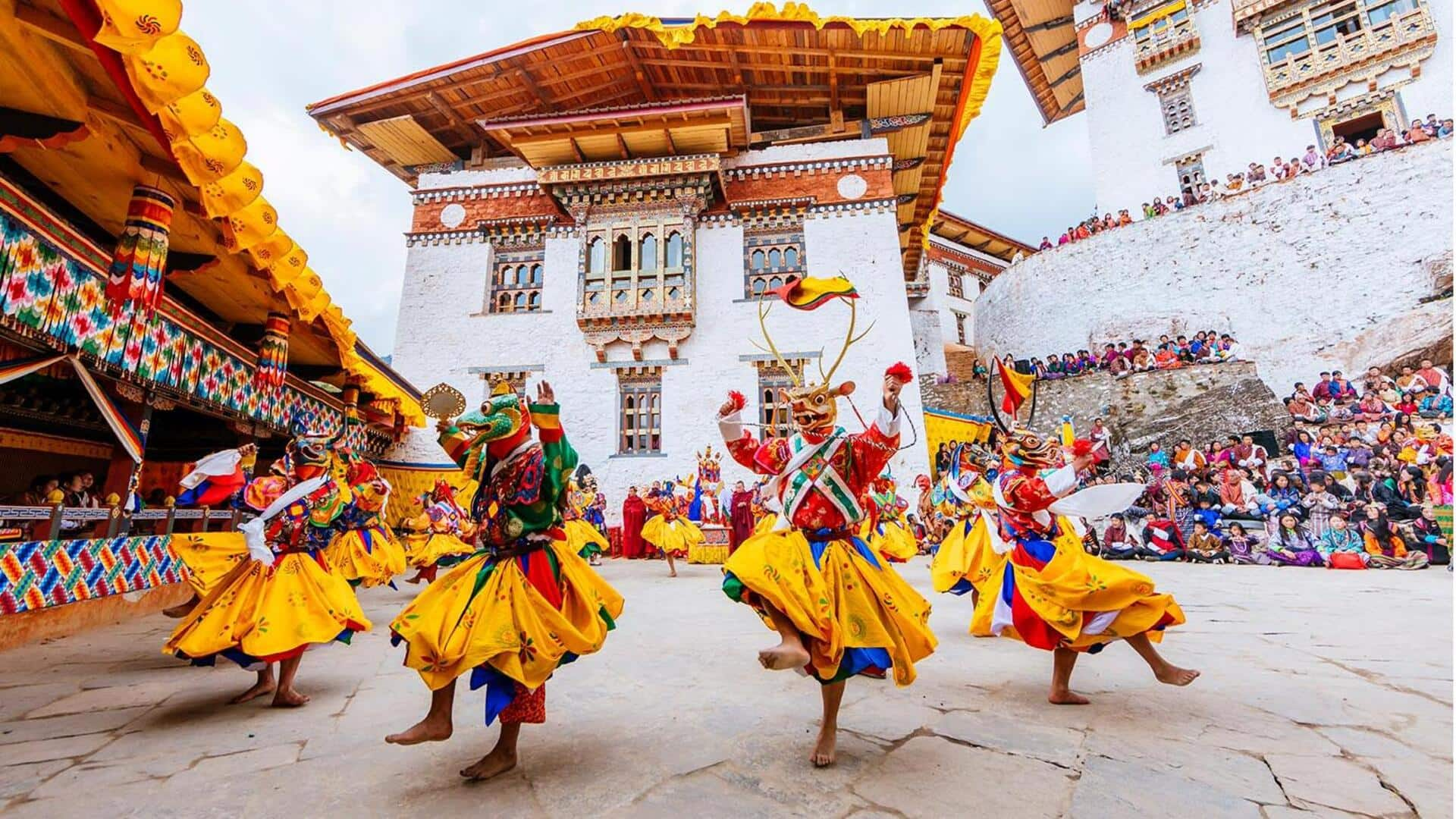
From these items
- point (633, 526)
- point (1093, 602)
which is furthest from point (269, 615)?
point (633, 526)

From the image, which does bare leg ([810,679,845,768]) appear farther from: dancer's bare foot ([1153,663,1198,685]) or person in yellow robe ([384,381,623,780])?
dancer's bare foot ([1153,663,1198,685])

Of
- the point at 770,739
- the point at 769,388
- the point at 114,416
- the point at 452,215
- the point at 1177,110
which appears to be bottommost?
the point at 770,739

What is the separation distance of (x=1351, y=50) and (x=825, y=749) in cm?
2778

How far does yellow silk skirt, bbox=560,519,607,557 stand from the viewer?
26.3 feet

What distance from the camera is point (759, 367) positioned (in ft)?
46.8

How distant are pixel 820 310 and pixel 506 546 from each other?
1241cm

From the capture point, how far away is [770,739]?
8.89ft

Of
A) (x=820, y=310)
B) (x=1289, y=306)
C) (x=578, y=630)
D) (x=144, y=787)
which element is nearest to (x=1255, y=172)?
(x=1289, y=306)

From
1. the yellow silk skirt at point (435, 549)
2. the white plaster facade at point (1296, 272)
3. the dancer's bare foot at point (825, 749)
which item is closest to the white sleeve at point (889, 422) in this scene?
the dancer's bare foot at point (825, 749)

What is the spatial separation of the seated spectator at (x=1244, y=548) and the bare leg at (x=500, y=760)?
12.2 meters

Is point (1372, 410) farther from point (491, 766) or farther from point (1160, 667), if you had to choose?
point (491, 766)

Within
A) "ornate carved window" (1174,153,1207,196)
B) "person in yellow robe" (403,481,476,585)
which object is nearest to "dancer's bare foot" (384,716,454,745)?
"person in yellow robe" (403,481,476,585)

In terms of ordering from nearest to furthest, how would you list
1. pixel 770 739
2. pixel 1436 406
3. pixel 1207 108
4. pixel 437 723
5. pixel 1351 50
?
pixel 437 723
pixel 770 739
pixel 1436 406
pixel 1351 50
pixel 1207 108

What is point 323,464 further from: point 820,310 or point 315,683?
point 820,310
